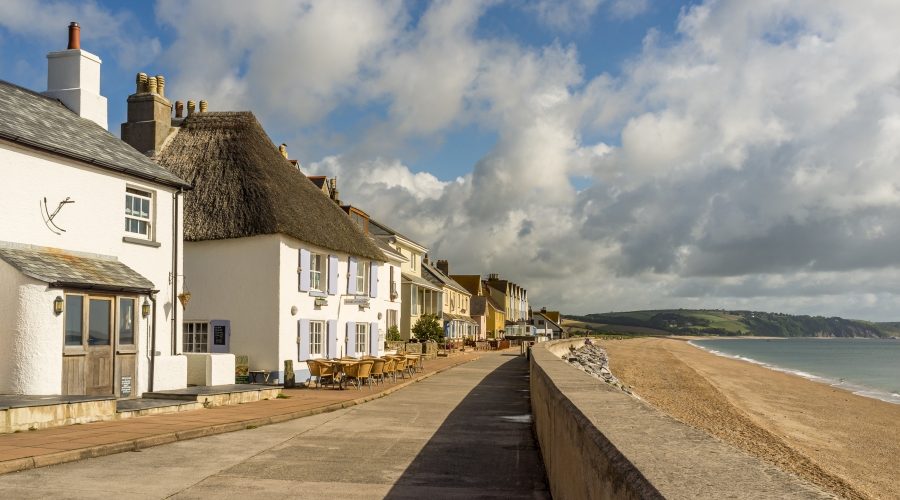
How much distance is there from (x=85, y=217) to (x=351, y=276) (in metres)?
12.1

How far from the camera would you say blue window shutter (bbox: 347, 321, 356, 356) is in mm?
26422

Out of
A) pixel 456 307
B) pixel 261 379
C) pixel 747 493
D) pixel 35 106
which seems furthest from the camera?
pixel 456 307

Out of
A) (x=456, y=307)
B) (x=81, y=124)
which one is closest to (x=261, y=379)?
(x=81, y=124)

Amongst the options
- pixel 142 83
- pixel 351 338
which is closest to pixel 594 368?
pixel 351 338

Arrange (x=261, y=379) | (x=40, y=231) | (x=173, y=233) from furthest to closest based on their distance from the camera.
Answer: (x=261, y=379), (x=173, y=233), (x=40, y=231)

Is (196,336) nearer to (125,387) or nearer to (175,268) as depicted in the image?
(175,268)

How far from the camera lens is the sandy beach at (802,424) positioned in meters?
15.9

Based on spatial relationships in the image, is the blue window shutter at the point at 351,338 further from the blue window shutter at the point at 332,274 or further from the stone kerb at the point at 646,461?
the stone kerb at the point at 646,461

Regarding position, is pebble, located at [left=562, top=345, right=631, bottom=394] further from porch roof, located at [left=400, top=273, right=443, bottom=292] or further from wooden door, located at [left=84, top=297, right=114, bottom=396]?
porch roof, located at [left=400, top=273, right=443, bottom=292]

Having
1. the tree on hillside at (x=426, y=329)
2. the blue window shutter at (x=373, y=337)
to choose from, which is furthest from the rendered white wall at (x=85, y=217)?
the tree on hillside at (x=426, y=329)

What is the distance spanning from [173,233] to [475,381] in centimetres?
1093

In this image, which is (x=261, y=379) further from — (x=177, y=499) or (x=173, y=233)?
(x=177, y=499)

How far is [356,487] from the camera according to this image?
8.11 m

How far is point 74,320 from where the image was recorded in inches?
523
